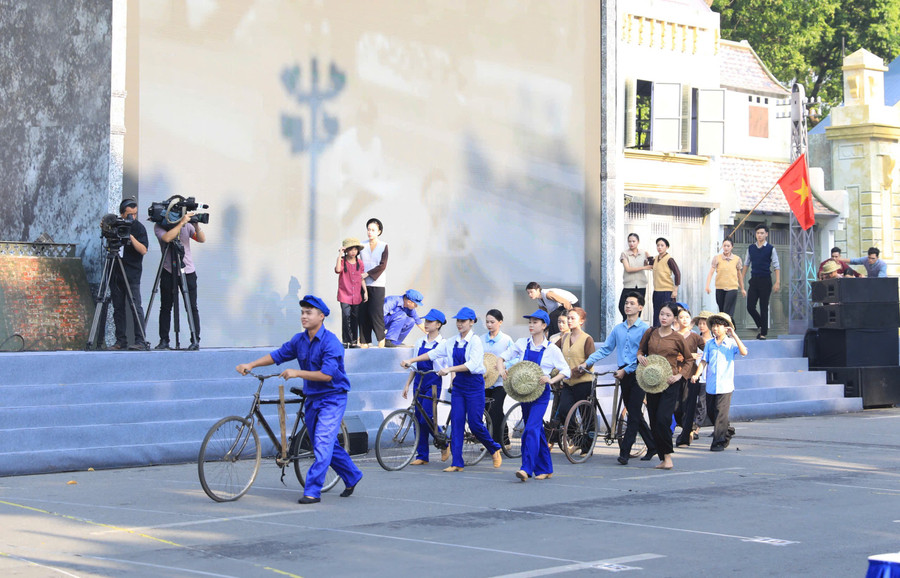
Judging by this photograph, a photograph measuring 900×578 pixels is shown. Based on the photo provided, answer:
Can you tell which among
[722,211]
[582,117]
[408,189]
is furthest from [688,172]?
[408,189]

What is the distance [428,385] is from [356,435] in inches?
40.9

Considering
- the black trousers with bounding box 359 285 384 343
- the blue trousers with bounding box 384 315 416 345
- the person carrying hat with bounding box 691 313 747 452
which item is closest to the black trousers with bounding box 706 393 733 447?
the person carrying hat with bounding box 691 313 747 452

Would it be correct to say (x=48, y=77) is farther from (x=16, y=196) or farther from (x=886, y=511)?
(x=886, y=511)

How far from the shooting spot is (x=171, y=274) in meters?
16.3

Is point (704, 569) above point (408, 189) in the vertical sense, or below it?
below

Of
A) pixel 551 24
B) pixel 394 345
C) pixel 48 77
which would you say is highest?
pixel 551 24

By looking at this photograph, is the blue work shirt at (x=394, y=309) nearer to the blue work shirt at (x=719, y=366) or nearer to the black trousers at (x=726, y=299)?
the blue work shirt at (x=719, y=366)

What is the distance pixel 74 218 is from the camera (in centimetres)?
1762

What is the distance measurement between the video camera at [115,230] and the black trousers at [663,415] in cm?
692

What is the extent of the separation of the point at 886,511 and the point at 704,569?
127 inches

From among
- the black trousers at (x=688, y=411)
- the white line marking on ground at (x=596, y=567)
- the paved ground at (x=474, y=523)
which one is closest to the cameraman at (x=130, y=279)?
the paved ground at (x=474, y=523)

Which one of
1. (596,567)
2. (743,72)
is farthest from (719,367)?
(743,72)

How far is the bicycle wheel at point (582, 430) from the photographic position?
1443 cm

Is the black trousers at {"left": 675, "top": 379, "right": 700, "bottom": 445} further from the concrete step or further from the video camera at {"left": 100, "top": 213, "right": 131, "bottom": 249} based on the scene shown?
the video camera at {"left": 100, "top": 213, "right": 131, "bottom": 249}
